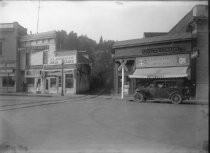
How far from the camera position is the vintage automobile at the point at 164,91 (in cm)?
1557

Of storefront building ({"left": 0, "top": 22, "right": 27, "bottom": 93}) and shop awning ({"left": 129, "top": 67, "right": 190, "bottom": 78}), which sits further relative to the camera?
shop awning ({"left": 129, "top": 67, "right": 190, "bottom": 78})

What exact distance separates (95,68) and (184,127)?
317cm

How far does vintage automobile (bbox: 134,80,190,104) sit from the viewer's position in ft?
51.1

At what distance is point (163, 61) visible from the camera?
45.4ft

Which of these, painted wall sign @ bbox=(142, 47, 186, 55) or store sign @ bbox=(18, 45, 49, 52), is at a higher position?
painted wall sign @ bbox=(142, 47, 186, 55)

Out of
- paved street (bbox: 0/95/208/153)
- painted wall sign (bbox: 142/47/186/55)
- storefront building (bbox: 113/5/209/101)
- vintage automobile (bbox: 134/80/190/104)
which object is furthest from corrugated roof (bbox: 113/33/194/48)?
vintage automobile (bbox: 134/80/190/104)

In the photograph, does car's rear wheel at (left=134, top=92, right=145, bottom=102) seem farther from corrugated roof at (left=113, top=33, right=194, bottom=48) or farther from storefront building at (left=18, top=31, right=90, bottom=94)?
storefront building at (left=18, top=31, right=90, bottom=94)

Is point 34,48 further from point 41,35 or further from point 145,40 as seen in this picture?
point 145,40

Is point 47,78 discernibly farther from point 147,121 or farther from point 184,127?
point 184,127

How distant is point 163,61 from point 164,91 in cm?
289

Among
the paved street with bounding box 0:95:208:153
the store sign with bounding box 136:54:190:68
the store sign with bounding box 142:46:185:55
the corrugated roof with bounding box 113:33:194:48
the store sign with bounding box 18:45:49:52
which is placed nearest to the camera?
the paved street with bounding box 0:95:208:153

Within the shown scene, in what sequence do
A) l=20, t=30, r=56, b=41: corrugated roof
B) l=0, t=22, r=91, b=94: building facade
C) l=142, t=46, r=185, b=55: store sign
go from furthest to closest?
l=142, t=46, r=185, b=55: store sign
l=0, t=22, r=91, b=94: building facade
l=20, t=30, r=56, b=41: corrugated roof

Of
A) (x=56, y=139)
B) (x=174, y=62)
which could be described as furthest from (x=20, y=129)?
(x=174, y=62)

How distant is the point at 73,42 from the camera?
7207 millimetres
